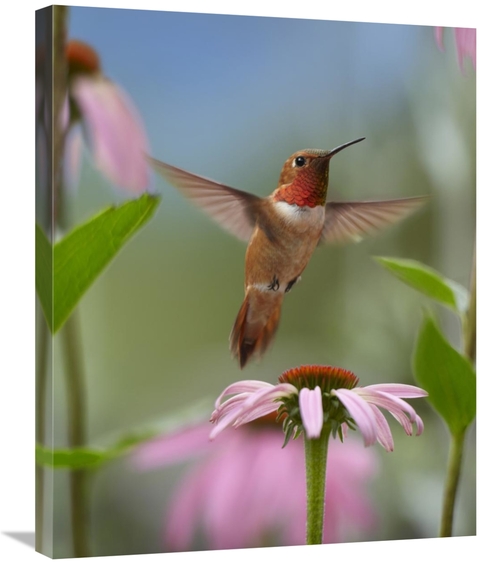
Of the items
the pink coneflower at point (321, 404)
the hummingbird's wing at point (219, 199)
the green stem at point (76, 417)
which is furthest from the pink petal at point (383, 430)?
the green stem at point (76, 417)

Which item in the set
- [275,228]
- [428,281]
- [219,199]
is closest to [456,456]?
[428,281]

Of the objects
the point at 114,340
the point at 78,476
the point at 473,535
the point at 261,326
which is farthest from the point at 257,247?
the point at 473,535

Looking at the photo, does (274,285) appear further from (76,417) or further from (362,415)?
(76,417)

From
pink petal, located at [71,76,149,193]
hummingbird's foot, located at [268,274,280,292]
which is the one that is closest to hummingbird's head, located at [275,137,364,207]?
hummingbird's foot, located at [268,274,280,292]

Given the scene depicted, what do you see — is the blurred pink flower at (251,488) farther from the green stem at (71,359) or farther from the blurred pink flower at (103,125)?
the blurred pink flower at (103,125)

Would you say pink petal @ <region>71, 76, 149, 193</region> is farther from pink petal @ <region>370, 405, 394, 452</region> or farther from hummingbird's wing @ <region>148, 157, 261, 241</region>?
pink petal @ <region>370, 405, 394, 452</region>

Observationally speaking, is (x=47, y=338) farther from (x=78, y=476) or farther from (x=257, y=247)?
(x=257, y=247)

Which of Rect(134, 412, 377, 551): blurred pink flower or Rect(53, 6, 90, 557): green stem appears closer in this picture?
Rect(53, 6, 90, 557): green stem
